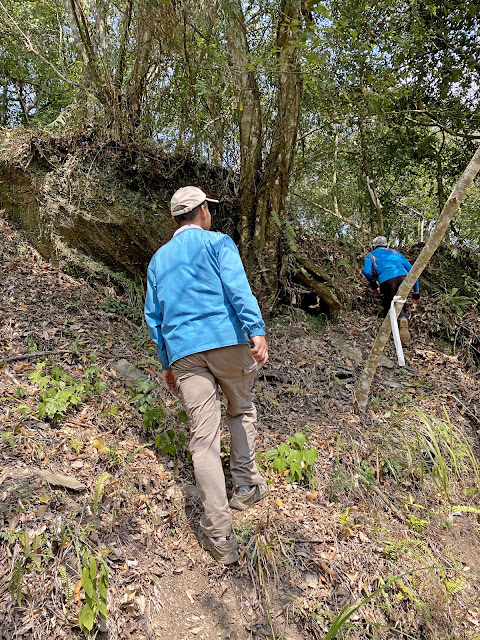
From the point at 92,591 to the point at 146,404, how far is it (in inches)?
77.3

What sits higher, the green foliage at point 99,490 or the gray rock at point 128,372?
the gray rock at point 128,372

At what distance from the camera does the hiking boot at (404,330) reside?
6.72 metres

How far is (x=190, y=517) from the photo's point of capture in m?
3.28

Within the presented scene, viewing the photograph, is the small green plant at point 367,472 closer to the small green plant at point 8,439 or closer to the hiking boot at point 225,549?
the hiking boot at point 225,549

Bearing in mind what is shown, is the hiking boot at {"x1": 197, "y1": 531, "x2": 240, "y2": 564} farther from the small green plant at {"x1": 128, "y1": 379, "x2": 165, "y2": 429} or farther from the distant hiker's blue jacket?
the distant hiker's blue jacket

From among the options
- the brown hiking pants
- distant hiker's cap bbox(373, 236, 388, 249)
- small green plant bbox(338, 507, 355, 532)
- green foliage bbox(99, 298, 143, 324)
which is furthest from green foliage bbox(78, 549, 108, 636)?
distant hiker's cap bbox(373, 236, 388, 249)

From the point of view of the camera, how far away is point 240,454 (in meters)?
3.28

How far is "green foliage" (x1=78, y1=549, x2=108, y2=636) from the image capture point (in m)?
2.17

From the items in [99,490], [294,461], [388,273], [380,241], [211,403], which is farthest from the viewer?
[380,241]

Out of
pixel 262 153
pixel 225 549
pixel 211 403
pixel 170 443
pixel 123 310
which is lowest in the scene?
pixel 225 549

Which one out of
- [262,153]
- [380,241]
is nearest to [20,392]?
[262,153]

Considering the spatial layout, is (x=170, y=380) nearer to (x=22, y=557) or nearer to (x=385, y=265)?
(x=22, y=557)

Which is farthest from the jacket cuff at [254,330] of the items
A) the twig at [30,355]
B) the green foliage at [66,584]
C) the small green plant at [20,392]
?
the twig at [30,355]

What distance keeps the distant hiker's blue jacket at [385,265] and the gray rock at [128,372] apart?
14.7ft
